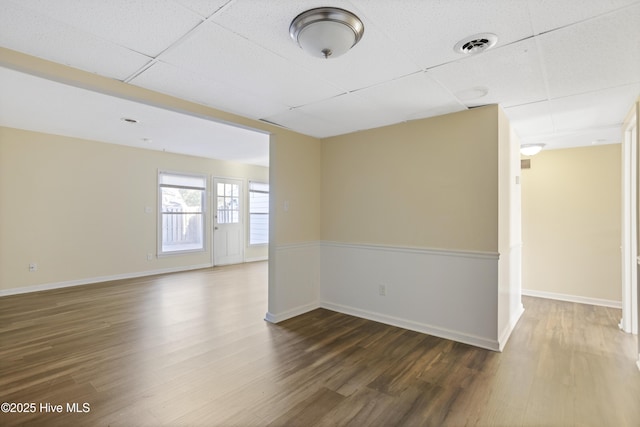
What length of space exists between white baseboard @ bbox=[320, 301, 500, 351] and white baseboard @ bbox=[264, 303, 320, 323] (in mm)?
226

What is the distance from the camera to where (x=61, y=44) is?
191cm

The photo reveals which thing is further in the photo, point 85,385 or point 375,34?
point 85,385

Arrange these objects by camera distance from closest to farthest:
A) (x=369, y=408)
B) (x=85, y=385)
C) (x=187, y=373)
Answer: (x=369, y=408) < (x=85, y=385) < (x=187, y=373)

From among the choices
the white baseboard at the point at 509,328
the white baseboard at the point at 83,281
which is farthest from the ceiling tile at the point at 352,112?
the white baseboard at the point at 83,281

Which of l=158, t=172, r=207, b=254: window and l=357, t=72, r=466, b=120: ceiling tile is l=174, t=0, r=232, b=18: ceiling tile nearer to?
l=357, t=72, r=466, b=120: ceiling tile

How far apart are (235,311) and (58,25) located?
3285mm

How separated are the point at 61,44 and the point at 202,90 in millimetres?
936

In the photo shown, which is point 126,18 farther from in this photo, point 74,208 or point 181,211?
point 181,211

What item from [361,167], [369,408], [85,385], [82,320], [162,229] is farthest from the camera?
[162,229]

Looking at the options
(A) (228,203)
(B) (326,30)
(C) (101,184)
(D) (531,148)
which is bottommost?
(A) (228,203)

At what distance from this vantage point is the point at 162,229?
251 inches

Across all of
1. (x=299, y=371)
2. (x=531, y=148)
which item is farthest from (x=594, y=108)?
(x=299, y=371)

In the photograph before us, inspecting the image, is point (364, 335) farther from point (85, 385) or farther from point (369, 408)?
point (85, 385)

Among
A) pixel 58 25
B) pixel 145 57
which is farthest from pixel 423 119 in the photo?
pixel 58 25
